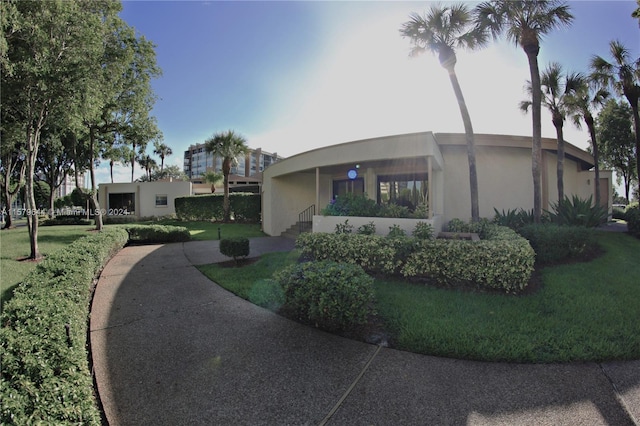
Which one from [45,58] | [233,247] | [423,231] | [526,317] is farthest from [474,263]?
[45,58]

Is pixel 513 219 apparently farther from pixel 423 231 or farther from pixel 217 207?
pixel 217 207

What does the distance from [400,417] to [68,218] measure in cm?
2549

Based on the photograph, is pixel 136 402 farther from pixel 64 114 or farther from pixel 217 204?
pixel 217 204

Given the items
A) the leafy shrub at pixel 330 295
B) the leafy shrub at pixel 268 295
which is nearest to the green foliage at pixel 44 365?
the leafy shrub at pixel 330 295

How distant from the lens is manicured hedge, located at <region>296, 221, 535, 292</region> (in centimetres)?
499

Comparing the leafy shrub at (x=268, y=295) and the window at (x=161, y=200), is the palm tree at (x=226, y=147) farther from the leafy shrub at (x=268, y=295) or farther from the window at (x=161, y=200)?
the leafy shrub at (x=268, y=295)

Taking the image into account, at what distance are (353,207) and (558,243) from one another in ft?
16.5

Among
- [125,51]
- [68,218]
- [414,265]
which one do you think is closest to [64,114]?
[125,51]

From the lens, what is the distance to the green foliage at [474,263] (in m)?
4.97

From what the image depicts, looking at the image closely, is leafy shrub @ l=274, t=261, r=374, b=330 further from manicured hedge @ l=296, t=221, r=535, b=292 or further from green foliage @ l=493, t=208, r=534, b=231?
green foliage @ l=493, t=208, r=534, b=231

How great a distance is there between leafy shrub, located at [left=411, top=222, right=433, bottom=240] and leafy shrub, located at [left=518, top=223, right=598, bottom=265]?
2607 mm

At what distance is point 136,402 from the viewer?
2.45 meters

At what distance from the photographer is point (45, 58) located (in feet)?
21.5

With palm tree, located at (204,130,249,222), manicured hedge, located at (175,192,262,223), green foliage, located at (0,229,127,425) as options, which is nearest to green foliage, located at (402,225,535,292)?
green foliage, located at (0,229,127,425)
